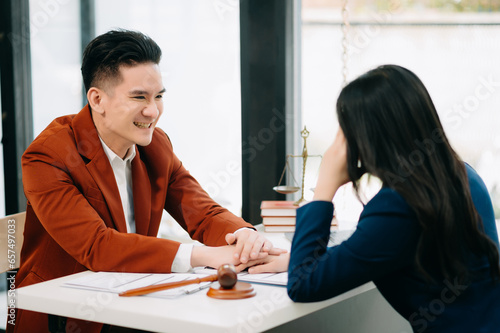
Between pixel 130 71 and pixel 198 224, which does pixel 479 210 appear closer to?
pixel 198 224

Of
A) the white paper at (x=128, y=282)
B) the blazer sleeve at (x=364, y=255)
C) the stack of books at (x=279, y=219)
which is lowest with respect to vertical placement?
the stack of books at (x=279, y=219)

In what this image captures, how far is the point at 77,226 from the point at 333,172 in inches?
28.0

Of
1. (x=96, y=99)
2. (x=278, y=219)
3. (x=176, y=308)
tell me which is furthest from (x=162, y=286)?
(x=278, y=219)

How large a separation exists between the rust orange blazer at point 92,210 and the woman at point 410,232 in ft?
1.65

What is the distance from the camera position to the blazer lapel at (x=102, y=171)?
1680 millimetres

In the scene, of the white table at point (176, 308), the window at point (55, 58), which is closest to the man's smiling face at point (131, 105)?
the white table at point (176, 308)

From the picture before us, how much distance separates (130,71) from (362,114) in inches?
34.5

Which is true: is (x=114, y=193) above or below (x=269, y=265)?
above

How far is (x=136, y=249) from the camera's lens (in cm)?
147

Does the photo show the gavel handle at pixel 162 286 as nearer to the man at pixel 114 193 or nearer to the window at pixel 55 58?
the man at pixel 114 193

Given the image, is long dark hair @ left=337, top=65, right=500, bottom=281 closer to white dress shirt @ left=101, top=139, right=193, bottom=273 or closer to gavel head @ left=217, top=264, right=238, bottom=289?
gavel head @ left=217, top=264, right=238, bottom=289

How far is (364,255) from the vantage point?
3.64 feet

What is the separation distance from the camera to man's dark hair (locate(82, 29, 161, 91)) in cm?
178

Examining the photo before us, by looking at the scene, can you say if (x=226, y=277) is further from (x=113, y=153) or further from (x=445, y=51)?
(x=445, y=51)
